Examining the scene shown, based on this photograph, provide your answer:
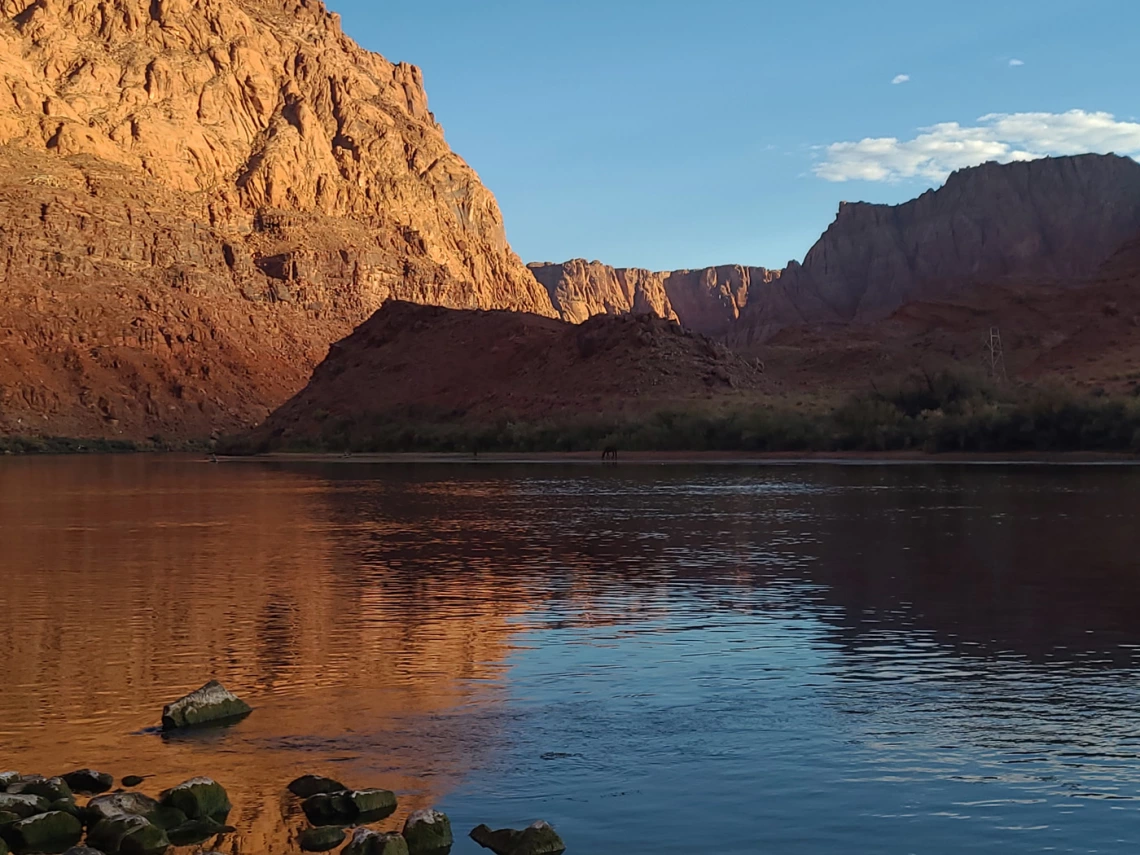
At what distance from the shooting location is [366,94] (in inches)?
6230

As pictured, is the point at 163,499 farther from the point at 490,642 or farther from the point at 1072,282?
the point at 1072,282

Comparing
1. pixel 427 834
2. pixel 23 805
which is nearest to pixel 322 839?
pixel 427 834

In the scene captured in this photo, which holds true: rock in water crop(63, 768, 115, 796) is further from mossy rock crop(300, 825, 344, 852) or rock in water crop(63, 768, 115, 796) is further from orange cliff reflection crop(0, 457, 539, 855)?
mossy rock crop(300, 825, 344, 852)

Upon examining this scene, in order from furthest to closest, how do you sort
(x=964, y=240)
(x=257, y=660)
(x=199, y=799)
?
(x=964, y=240), (x=257, y=660), (x=199, y=799)

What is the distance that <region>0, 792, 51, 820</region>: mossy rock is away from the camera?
7.14 meters

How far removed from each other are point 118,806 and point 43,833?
0.38m

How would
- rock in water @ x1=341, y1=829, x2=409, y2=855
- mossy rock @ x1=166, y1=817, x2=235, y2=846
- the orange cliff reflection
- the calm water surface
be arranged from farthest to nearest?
the orange cliff reflection
the calm water surface
mossy rock @ x1=166, y1=817, x2=235, y2=846
rock in water @ x1=341, y1=829, x2=409, y2=855

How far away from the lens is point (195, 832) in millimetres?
7207

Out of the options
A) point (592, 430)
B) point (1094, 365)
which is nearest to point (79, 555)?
point (592, 430)

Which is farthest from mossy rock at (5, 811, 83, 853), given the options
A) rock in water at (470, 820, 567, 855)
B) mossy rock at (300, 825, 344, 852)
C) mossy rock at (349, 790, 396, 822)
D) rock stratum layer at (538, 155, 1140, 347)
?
rock stratum layer at (538, 155, 1140, 347)

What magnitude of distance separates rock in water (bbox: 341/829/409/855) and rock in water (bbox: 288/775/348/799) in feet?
3.37

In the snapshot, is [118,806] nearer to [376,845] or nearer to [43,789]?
[43,789]

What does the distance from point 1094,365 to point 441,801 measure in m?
71.5

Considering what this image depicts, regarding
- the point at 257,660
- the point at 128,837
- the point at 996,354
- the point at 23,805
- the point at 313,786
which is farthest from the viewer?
the point at 996,354
